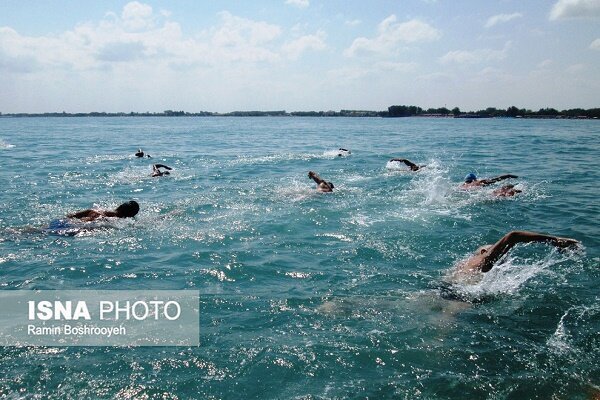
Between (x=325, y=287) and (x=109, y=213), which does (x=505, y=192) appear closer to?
(x=325, y=287)

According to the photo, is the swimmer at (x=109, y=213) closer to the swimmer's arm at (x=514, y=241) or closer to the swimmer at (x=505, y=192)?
the swimmer's arm at (x=514, y=241)

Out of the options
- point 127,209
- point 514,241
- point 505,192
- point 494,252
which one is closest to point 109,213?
point 127,209

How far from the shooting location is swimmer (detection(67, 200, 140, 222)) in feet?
43.7

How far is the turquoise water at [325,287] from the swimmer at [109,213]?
463 millimetres

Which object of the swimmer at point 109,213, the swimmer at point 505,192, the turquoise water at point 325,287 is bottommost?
the turquoise water at point 325,287

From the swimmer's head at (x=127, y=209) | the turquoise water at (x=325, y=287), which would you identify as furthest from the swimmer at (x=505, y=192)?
the swimmer's head at (x=127, y=209)

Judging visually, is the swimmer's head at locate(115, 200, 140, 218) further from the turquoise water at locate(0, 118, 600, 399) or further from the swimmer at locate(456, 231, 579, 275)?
the swimmer at locate(456, 231, 579, 275)

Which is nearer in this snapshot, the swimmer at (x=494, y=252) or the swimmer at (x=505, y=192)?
the swimmer at (x=494, y=252)

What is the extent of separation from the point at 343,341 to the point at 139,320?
364cm

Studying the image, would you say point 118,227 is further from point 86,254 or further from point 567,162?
point 567,162

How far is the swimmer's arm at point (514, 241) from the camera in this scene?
7186mm

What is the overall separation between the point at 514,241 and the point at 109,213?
11.5 m

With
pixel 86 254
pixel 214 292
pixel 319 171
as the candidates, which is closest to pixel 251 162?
pixel 319 171

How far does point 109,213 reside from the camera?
13.7 meters
